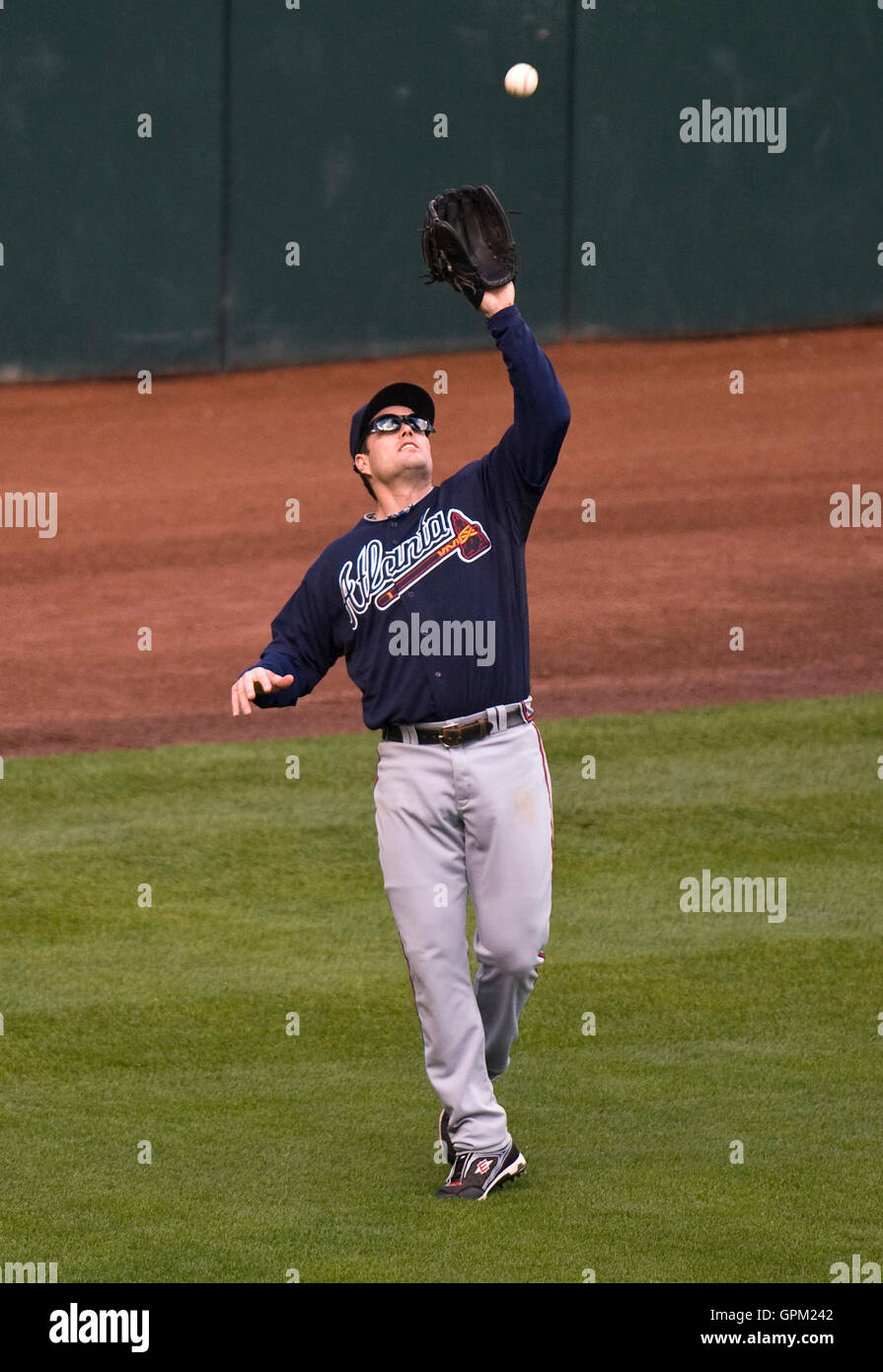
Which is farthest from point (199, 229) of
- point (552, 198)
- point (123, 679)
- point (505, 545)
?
point (505, 545)

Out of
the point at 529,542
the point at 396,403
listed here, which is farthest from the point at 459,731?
the point at 529,542

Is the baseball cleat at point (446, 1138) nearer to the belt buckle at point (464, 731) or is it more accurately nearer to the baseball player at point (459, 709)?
the baseball player at point (459, 709)

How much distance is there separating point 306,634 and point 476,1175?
1.45m

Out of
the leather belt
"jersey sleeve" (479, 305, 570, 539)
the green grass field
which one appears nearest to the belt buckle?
the leather belt

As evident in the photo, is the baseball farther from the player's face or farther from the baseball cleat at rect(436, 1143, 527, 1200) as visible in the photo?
the baseball cleat at rect(436, 1143, 527, 1200)

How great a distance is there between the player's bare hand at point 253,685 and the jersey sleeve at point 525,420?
28.1 inches

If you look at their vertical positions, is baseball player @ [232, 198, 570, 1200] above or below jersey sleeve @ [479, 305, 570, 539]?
below

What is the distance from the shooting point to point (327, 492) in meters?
16.1

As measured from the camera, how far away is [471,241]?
521 centimetres

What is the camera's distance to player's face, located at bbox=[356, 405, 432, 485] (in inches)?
212

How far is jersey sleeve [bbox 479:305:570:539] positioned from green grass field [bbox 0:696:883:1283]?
69.7 inches

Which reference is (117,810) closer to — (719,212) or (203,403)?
(203,403)

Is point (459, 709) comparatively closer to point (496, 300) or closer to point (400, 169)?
point (496, 300)

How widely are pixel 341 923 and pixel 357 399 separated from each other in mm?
11976
